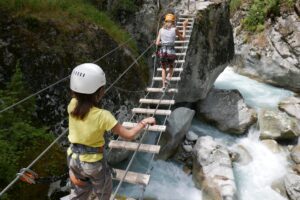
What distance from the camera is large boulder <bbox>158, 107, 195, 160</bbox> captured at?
10.9 metres

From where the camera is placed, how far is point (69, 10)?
8.63m

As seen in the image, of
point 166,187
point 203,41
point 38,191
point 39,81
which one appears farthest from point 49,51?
point 203,41

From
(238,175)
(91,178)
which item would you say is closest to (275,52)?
(238,175)

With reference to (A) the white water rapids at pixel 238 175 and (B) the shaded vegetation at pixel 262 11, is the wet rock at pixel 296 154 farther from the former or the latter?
(B) the shaded vegetation at pixel 262 11

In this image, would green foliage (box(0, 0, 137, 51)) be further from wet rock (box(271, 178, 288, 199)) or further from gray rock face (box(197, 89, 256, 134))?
wet rock (box(271, 178, 288, 199))

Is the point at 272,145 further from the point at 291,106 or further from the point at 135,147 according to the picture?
the point at 135,147

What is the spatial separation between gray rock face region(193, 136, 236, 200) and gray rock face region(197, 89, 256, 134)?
7.92 ft

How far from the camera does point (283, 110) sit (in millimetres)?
15250

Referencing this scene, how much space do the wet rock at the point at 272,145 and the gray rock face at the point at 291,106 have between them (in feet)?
7.85

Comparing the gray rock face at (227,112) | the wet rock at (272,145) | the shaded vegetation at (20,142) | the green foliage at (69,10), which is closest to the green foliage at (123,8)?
the green foliage at (69,10)

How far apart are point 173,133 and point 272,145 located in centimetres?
449

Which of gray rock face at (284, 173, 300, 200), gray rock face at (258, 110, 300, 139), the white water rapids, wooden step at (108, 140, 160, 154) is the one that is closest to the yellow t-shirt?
wooden step at (108, 140, 160, 154)

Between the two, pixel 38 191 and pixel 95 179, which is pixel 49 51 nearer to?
pixel 38 191

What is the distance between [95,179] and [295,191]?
8.35 meters
